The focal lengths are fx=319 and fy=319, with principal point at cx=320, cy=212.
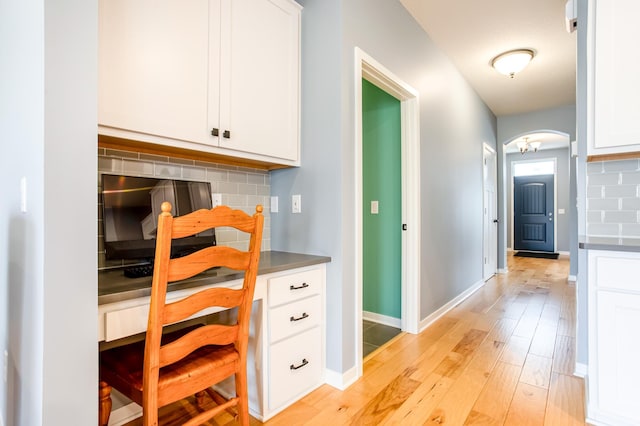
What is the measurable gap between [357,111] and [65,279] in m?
1.72

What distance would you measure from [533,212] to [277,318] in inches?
350

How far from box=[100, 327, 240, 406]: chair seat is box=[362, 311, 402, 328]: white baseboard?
2.02m

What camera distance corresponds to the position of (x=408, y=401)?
180 centimetres

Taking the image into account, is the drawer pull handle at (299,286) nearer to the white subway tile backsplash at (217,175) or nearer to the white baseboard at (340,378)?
the white baseboard at (340,378)

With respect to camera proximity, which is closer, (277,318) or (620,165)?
(277,318)

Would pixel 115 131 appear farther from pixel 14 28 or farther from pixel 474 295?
pixel 474 295

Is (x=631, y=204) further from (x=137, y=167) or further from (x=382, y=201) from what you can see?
(x=137, y=167)

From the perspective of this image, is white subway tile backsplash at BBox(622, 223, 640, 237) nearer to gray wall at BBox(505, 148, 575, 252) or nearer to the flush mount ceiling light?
the flush mount ceiling light

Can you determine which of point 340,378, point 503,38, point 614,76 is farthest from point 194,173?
point 503,38

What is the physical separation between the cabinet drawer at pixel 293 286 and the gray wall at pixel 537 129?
4.36 m

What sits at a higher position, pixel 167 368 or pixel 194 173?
pixel 194 173

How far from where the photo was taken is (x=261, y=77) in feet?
6.06

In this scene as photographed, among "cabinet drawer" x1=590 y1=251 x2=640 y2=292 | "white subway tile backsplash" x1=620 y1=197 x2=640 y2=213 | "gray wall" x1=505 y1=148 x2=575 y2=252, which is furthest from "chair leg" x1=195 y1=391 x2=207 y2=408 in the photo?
"gray wall" x1=505 y1=148 x2=575 y2=252

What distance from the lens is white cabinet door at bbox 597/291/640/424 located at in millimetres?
1460
